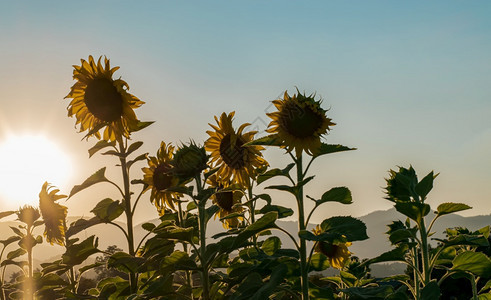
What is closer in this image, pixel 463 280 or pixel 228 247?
pixel 228 247

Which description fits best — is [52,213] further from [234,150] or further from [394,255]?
[394,255]

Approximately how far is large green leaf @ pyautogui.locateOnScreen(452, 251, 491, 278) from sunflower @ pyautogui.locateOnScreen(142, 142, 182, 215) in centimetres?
222

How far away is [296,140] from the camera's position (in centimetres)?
322

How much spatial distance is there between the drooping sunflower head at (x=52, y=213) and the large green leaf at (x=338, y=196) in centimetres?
401

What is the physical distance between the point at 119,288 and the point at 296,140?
1.73m

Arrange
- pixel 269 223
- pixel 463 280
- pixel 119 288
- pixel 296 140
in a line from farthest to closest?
pixel 463 280
pixel 119 288
pixel 296 140
pixel 269 223

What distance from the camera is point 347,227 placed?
2816mm

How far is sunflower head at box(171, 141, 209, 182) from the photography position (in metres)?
3.14

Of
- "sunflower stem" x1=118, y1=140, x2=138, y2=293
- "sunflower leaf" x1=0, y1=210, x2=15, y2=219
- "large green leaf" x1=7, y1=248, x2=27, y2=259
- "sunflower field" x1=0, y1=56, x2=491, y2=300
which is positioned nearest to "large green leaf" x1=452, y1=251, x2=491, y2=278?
"sunflower field" x1=0, y1=56, x2=491, y2=300

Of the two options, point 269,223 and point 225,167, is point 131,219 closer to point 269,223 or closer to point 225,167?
point 225,167

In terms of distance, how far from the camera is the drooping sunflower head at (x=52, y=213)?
6000 millimetres

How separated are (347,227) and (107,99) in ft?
7.47

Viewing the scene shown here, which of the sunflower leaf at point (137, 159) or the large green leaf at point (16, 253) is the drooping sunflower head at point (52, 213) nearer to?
the large green leaf at point (16, 253)

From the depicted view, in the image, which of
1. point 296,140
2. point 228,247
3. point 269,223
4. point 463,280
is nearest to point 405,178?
point 296,140
